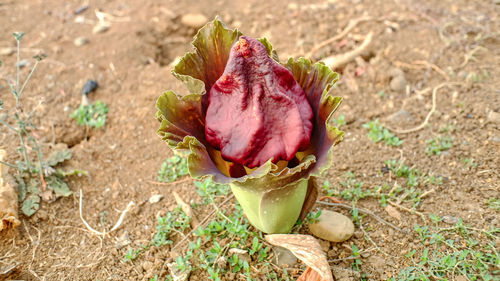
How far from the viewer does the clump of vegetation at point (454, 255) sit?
236 cm

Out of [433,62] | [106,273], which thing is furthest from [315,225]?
[433,62]

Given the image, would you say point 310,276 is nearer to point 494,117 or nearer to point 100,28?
point 494,117

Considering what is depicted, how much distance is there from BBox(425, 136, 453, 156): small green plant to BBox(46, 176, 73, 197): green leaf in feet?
9.17

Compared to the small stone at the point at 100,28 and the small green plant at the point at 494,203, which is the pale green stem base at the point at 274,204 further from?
the small stone at the point at 100,28

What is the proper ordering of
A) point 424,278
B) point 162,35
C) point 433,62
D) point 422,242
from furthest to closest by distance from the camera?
point 162,35
point 433,62
point 422,242
point 424,278

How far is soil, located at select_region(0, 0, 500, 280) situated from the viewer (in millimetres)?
2797

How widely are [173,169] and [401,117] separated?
2002 millimetres

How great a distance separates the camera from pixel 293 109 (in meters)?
2.04

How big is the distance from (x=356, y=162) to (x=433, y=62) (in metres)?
1.69

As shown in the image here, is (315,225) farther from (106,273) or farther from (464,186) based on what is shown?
(106,273)

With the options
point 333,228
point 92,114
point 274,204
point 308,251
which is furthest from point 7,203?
point 333,228

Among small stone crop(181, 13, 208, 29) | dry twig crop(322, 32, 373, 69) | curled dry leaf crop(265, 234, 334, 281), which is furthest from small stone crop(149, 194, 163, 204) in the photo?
small stone crop(181, 13, 208, 29)

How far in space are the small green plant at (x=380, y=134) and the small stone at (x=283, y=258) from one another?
136cm

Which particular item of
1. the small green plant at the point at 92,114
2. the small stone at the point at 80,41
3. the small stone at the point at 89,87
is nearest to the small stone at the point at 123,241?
the small green plant at the point at 92,114
